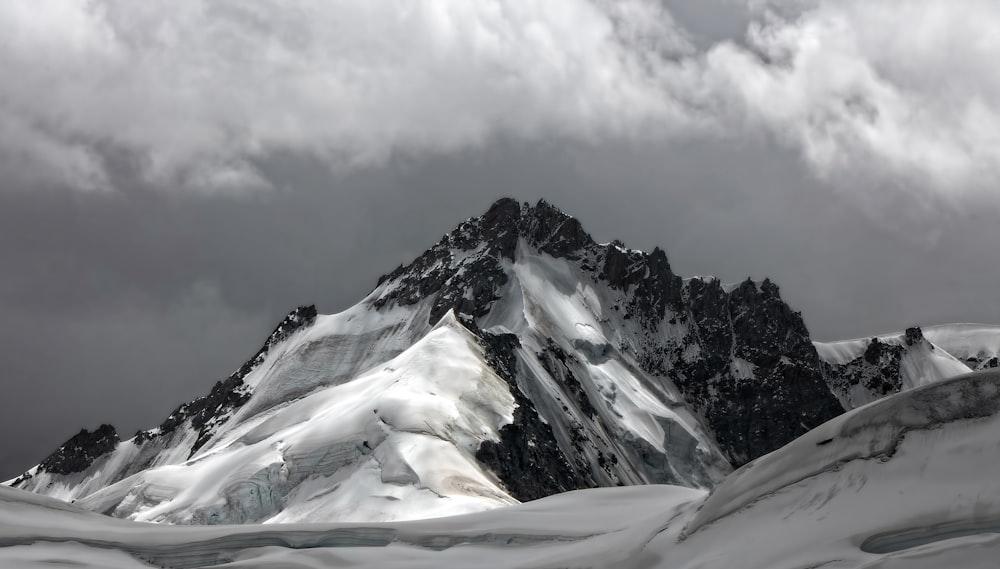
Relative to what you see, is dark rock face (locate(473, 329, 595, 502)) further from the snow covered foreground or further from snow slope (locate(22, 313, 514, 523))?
the snow covered foreground

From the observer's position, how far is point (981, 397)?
41.5 feet

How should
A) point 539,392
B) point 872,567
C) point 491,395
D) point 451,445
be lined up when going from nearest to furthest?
point 872,567, point 451,445, point 491,395, point 539,392

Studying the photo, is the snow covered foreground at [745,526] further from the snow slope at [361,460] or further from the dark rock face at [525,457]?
the dark rock face at [525,457]

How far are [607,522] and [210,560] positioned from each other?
19.7 ft

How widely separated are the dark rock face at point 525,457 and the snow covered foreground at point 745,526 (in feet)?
288

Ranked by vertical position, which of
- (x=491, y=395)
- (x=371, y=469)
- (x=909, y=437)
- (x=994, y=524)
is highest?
(x=491, y=395)

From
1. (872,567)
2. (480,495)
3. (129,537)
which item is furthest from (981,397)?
(480,495)

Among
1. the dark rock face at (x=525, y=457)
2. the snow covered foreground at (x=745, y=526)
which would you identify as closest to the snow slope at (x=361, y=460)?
the dark rock face at (x=525, y=457)

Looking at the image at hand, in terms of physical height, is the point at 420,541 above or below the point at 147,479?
below

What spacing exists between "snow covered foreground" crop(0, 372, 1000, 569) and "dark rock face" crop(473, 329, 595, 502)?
288 ft

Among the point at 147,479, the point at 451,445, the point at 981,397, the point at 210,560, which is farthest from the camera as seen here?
the point at 147,479

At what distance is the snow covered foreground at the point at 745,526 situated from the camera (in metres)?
11.5

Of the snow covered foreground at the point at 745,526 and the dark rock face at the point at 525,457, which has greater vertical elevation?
the dark rock face at the point at 525,457

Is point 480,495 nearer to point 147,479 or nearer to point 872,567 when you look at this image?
point 147,479
